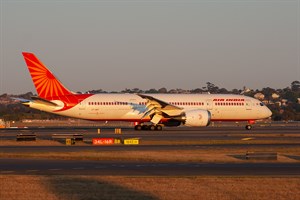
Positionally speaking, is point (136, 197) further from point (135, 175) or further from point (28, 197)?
point (135, 175)

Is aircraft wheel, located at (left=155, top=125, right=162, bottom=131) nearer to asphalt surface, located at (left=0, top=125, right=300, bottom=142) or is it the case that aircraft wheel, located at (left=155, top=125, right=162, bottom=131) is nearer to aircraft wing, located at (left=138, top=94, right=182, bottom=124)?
aircraft wing, located at (left=138, top=94, right=182, bottom=124)

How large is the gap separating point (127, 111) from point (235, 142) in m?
22.6

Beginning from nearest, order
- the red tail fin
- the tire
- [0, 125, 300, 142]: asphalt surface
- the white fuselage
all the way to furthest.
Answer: [0, 125, 300, 142]: asphalt surface → the red tail fin → the white fuselage → the tire

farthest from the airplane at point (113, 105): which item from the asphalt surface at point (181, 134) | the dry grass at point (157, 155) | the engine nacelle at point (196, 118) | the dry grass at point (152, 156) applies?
the dry grass at point (152, 156)

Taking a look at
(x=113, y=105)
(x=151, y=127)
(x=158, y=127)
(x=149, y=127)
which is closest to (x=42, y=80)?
(x=113, y=105)

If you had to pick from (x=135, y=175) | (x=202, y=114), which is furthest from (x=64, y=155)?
(x=202, y=114)

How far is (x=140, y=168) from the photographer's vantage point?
28.5 metres

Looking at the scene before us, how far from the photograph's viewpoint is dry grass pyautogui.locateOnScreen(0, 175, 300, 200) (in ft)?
65.5

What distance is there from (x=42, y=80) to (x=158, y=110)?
40.0 ft

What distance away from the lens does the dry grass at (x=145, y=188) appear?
19953mm

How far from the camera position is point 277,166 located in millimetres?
29500

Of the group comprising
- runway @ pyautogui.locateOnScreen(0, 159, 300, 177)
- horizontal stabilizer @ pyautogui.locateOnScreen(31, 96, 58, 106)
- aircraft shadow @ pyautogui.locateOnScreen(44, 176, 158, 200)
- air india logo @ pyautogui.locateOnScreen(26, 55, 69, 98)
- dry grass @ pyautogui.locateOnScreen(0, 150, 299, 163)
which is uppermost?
air india logo @ pyautogui.locateOnScreen(26, 55, 69, 98)

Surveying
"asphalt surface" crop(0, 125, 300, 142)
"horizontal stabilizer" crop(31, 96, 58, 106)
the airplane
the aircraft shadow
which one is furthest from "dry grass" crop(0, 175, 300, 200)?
the airplane

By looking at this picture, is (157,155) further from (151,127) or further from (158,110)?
(151,127)
